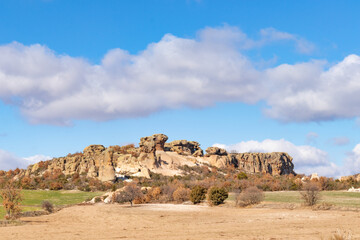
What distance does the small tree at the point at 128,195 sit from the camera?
51.7 m

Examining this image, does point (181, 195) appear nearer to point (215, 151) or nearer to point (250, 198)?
point (250, 198)

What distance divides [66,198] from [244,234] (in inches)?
1833

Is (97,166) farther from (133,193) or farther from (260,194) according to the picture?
(260,194)

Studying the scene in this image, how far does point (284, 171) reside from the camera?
123000 millimetres

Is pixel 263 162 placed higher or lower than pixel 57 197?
higher

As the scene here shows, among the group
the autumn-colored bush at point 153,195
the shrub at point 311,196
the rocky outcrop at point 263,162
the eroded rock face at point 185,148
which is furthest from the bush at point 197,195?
the rocky outcrop at point 263,162

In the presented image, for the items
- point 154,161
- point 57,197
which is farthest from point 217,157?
point 57,197

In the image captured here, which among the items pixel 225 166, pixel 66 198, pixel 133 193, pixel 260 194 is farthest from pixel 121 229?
pixel 225 166

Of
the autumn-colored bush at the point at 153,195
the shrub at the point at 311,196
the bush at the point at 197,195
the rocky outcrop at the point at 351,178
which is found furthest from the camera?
the rocky outcrop at the point at 351,178

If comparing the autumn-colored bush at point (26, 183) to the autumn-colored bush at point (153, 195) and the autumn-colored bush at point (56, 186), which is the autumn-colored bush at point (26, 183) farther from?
the autumn-colored bush at point (153, 195)

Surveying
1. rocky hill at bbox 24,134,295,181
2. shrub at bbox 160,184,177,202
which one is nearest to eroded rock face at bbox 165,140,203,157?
rocky hill at bbox 24,134,295,181

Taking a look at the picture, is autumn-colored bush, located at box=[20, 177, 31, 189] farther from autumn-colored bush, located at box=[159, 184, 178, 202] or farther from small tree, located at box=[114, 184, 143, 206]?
autumn-colored bush, located at box=[159, 184, 178, 202]

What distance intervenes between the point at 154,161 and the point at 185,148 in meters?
27.7

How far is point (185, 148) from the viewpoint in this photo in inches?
4668
